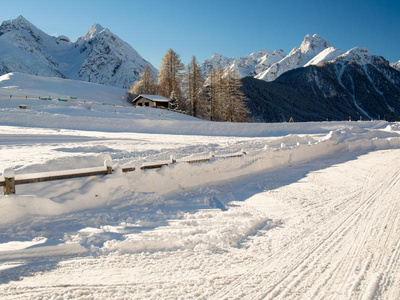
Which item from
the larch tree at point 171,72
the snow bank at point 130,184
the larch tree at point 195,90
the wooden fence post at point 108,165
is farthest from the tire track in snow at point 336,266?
the larch tree at point 171,72

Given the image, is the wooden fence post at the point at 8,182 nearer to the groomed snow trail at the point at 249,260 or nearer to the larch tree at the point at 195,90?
the groomed snow trail at the point at 249,260

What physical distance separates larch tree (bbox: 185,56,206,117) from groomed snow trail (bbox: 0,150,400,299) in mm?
41866

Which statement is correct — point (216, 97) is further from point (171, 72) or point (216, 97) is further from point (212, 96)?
point (171, 72)

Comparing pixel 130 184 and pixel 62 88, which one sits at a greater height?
pixel 62 88

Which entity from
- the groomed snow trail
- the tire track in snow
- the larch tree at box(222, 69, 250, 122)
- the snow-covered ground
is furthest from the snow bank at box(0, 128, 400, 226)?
the larch tree at box(222, 69, 250, 122)

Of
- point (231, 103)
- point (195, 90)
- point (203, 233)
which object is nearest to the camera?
point (203, 233)

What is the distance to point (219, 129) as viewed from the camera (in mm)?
26656

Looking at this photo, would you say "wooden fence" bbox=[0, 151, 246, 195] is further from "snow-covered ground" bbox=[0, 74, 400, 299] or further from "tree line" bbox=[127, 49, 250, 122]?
"tree line" bbox=[127, 49, 250, 122]

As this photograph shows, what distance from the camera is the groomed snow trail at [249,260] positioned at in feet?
10.6

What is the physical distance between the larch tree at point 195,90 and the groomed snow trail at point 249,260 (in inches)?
1648

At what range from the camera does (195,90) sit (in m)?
48.4

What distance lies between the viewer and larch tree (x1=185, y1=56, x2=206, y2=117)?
47656 millimetres

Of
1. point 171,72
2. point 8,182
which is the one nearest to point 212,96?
point 171,72

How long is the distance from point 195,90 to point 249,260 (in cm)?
4625
